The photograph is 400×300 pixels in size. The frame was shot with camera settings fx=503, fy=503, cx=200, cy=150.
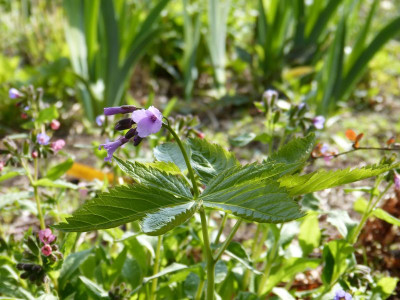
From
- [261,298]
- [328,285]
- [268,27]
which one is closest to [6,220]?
[261,298]

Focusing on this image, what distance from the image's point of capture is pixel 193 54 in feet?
10.8

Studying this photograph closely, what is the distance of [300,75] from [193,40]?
0.83 m

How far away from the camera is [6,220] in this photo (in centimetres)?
228

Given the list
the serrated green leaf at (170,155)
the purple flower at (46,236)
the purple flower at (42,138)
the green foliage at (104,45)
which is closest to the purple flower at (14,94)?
the purple flower at (42,138)

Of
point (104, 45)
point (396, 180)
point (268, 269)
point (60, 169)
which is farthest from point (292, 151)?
point (104, 45)

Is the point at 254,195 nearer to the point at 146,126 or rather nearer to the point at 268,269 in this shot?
the point at 146,126

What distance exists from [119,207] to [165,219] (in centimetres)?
7

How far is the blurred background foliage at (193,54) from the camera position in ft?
9.71

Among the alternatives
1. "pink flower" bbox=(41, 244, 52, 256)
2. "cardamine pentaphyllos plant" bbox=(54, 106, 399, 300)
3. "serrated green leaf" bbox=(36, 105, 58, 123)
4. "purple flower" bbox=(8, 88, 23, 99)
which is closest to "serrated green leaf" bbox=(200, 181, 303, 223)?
"cardamine pentaphyllos plant" bbox=(54, 106, 399, 300)

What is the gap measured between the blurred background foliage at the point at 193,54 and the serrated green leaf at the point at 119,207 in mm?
1881

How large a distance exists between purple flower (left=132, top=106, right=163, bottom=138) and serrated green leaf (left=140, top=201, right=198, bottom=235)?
13cm

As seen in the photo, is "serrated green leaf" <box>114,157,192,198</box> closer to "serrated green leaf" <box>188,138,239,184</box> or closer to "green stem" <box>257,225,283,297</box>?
"serrated green leaf" <box>188,138,239,184</box>

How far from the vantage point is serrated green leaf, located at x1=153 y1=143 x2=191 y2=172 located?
0.98 m

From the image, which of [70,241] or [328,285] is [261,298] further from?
[70,241]
